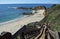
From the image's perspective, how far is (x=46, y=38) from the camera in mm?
Result: 3635

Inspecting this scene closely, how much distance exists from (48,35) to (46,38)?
8 centimetres

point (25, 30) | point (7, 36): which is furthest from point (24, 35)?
point (7, 36)

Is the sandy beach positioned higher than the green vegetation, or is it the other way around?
the green vegetation

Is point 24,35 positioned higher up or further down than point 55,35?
further down

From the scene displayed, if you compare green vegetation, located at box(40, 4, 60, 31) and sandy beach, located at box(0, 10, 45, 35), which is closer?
green vegetation, located at box(40, 4, 60, 31)

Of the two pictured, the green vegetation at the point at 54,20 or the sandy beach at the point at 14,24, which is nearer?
the green vegetation at the point at 54,20

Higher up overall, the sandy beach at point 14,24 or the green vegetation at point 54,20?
the green vegetation at point 54,20

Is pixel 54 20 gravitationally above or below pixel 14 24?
above

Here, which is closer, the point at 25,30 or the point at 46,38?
the point at 46,38

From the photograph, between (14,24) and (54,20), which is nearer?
(54,20)

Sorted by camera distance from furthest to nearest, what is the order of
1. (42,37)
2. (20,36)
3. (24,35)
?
(24,35)
(20,36)
(42,37)

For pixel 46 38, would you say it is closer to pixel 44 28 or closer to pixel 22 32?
pixel 44 28

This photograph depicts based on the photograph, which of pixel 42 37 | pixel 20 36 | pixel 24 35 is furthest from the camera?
pixel 24 35

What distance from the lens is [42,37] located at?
3.62m
